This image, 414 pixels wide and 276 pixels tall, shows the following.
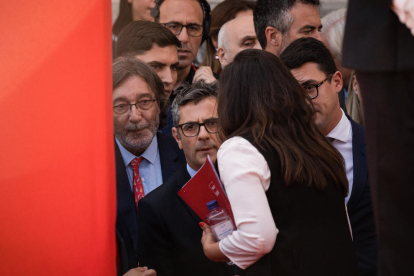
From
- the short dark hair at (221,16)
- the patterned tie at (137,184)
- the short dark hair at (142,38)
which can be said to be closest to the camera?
the patterned tie at (137,184)

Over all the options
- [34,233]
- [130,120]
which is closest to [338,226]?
[34,233]

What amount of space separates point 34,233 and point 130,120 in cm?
132

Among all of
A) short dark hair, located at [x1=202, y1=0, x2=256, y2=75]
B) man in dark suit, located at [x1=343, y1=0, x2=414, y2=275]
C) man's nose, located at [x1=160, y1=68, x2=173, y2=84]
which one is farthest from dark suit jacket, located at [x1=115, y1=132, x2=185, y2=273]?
man in dark suit, located at [x1=343, y1=0, x2=414, y2=275]

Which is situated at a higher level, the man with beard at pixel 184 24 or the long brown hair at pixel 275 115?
the man with beard at pixel 184 24

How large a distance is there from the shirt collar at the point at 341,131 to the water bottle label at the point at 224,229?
902 millimetres

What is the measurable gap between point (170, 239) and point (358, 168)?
3.14 feet

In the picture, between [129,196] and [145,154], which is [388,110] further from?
[145,154]

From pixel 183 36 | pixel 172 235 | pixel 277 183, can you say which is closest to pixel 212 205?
pixel 277 183

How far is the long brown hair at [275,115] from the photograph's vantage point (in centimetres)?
190

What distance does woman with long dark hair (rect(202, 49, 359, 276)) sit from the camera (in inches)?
70.1

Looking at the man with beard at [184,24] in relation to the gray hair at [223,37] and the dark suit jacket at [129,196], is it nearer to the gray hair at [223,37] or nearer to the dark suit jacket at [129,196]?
the gray hair at [223,37]

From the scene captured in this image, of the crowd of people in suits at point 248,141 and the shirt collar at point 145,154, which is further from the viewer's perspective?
the shirt collar at point 145,154

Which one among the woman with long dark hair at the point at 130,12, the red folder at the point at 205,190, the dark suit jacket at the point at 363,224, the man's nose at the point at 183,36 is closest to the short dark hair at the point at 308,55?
the dark suit jacket at the point at 363,224

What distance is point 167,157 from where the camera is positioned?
321cm
